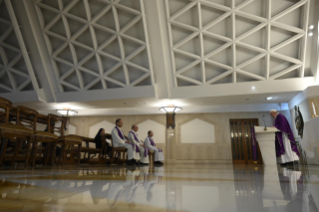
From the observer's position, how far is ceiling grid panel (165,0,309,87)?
20.6 feet

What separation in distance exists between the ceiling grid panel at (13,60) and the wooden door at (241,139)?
892 centimetres

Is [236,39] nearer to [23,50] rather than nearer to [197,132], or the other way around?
[197,132]

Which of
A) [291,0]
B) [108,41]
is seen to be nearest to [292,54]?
[291,0]

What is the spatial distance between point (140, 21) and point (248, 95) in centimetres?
461

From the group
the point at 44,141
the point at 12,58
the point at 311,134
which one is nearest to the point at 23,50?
the point at 12,58

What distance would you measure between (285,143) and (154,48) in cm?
495

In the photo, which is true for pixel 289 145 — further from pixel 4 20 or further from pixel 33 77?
pixel 4 20

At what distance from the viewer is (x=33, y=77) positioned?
7879 mm

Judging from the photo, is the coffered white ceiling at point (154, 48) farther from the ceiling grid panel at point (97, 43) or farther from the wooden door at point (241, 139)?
the wooden door at point (241, 139)

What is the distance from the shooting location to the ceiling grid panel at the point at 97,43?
6.96 meters

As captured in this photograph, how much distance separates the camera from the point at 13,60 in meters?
7.99

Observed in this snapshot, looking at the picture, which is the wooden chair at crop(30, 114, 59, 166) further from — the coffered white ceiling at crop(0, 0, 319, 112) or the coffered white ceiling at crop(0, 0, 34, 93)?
the coffered white ceiling at crop(0, 0, 34, 93)

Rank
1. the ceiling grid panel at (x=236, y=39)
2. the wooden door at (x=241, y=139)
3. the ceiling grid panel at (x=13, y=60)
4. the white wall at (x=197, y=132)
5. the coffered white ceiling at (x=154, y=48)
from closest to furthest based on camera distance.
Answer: the ceiling grid panel at (x=236, y=39) < the coffered white ceiling at (x=154, y=48) < the ceiling grid panel at (x=13, y=60) < the wooden door at (x=241, y=139) < the white wall at (x=197, y=132)

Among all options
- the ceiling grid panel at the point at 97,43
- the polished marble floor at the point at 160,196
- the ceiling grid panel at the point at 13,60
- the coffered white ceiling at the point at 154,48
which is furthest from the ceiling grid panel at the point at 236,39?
the polished marble floor at the point at 160,196
